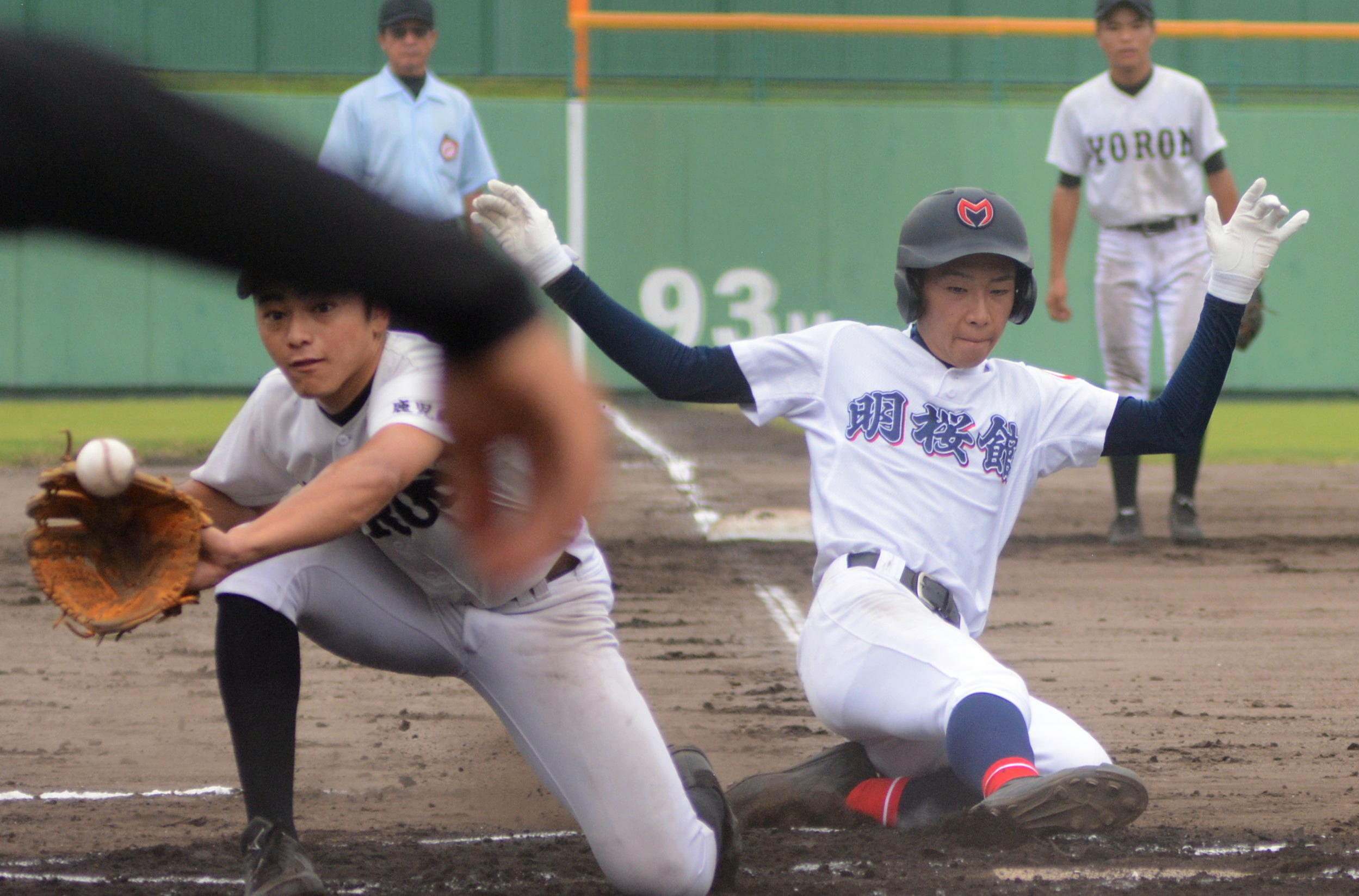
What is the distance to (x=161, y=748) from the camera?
158 inches

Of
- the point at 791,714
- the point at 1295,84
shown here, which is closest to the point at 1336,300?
the point at 1295,84

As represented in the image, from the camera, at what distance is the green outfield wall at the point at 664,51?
45.0 feet

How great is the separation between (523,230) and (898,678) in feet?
3.73

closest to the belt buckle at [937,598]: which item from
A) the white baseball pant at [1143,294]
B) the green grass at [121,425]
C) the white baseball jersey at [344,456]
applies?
the white baseball jersey at [344,456]

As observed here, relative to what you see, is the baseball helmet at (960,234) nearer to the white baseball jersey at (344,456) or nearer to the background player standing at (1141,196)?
the white baseball jersey at (344,456)

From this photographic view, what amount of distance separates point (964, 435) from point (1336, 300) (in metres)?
11.1

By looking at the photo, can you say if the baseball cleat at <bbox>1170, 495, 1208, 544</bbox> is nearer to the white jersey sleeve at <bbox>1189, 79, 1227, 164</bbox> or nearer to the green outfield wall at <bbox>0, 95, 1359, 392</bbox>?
the white jersey sleeve at <bbox>1189, 79, 1227, 164</bbox>

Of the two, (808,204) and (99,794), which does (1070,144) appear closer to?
(99,794)

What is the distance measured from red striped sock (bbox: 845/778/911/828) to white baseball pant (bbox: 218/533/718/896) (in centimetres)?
49

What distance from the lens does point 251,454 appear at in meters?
3.10

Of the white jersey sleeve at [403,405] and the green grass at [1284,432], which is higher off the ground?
the white jersey sleeve at [403,405]

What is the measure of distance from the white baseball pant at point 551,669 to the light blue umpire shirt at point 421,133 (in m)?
3.97

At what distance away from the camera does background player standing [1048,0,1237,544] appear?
691 cm

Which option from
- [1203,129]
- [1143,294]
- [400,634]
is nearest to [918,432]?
[400,634]
